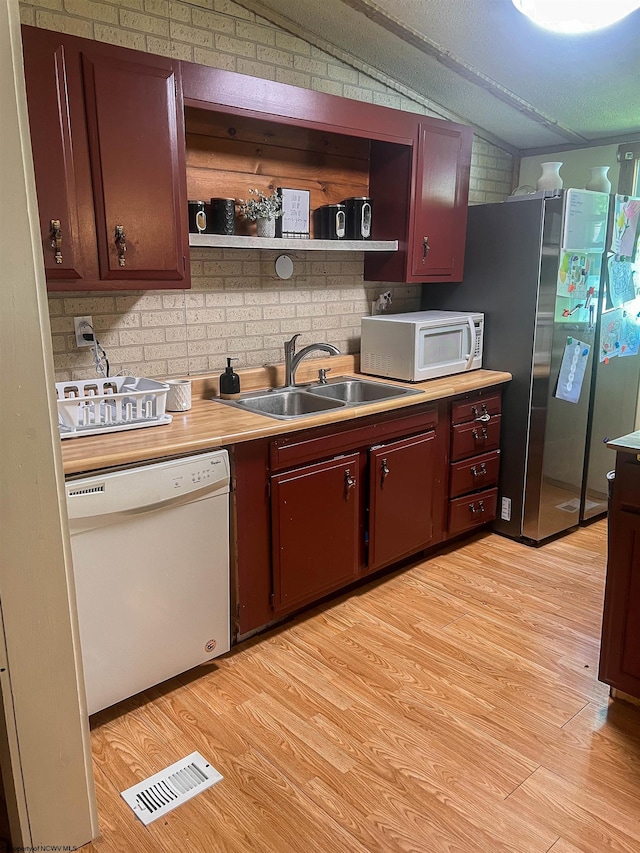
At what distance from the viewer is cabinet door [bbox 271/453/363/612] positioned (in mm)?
2436

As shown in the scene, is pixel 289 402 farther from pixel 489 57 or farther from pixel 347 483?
pixel 489 57

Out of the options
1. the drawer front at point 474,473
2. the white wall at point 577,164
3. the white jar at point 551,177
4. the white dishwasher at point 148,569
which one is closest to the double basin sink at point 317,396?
the drawer front at point 474,473

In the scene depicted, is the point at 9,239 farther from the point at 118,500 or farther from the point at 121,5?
the point at 121,5

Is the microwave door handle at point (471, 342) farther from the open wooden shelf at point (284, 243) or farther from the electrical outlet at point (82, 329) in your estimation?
the electrical outlet at point (82, 329)

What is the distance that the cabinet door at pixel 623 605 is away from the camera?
1986 millimetres

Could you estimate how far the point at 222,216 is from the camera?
2.59 meters

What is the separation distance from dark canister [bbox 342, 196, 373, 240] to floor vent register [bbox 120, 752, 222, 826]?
238 centimetres

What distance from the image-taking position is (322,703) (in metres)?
2.17

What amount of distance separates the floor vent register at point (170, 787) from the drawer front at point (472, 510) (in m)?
1.80

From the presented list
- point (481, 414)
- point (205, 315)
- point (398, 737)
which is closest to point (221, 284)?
point (205, 315)

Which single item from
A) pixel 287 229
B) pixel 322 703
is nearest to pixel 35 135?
pixel 287 229

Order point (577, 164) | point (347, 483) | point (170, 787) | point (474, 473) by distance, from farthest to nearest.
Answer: point (577, 164), point (474, 473), point (347, 483), point (170, 787)

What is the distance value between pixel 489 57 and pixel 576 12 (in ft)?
2.11

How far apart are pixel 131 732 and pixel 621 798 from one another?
1.48 meters
